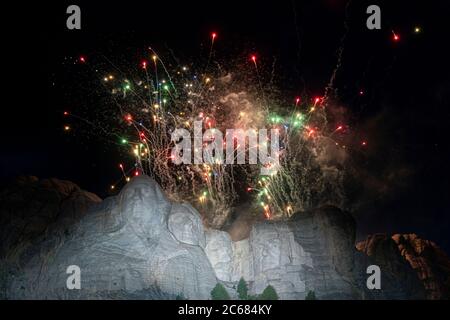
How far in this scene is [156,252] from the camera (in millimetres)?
23859

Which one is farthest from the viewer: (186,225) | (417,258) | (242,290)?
(417,258)

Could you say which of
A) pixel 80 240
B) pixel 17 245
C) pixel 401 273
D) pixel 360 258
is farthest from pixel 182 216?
pixel 401 273

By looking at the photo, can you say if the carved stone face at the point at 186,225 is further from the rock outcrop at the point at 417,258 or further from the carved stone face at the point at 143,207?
the rock outcrop at the point at 417,258

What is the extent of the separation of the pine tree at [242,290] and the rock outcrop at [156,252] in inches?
44.5

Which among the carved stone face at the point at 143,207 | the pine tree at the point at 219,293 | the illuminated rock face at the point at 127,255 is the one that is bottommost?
the pine tree at the point at 219,293

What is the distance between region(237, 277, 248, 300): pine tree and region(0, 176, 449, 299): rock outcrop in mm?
1131

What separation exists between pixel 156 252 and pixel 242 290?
564 cm

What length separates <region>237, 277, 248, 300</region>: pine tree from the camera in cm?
2440

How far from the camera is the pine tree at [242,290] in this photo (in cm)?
2440

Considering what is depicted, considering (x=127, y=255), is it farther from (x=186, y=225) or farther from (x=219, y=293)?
(x=219, y=293)

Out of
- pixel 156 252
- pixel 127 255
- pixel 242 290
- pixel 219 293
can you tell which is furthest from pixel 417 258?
pixel 127 255

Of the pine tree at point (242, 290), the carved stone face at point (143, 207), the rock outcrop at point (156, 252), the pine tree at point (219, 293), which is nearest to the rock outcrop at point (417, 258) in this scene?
the rock outcrop at point (156, 252)

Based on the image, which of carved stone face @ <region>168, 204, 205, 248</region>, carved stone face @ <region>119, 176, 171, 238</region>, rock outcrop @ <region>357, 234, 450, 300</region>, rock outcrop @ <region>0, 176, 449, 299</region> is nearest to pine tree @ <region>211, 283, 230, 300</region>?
rock outcrop @ <region>0, 176, 449, 299</region>
